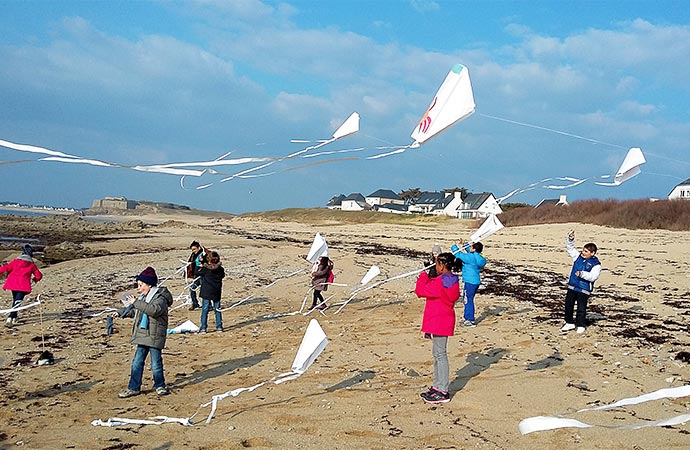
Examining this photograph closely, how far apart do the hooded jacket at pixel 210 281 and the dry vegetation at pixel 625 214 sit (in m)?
24.2

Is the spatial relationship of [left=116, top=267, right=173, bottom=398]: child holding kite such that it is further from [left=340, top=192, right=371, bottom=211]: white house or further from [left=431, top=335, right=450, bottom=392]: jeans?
[left=340, top=192, right=371, bottom=211]: white house

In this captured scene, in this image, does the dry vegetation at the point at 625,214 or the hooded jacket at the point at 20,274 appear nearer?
the hooded jacket at the point at 20,274

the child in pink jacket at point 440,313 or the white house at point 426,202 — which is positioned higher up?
the white house at point 426,202

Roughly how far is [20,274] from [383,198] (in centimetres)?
9072

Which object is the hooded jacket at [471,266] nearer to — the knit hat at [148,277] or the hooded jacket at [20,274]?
the knit hat at [148,277]

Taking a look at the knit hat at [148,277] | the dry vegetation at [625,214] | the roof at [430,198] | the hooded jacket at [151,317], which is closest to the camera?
the hooded jacket at [151,317]

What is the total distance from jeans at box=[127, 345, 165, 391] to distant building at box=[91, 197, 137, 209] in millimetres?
139235

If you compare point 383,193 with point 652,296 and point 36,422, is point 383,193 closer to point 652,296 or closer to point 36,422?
point 652,296

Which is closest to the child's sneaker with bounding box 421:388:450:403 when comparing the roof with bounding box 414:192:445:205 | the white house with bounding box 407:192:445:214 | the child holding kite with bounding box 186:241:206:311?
the child holding kite with bounding box 186:241:206:311

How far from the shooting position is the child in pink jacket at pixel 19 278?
1008cm

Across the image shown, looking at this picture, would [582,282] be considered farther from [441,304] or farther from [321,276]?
[321,276]

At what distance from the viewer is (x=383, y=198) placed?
9994 cm

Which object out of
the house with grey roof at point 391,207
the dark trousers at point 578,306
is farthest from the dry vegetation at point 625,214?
the house with grey roof at point 391,207

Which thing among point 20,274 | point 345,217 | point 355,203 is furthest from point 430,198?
point 20,274
